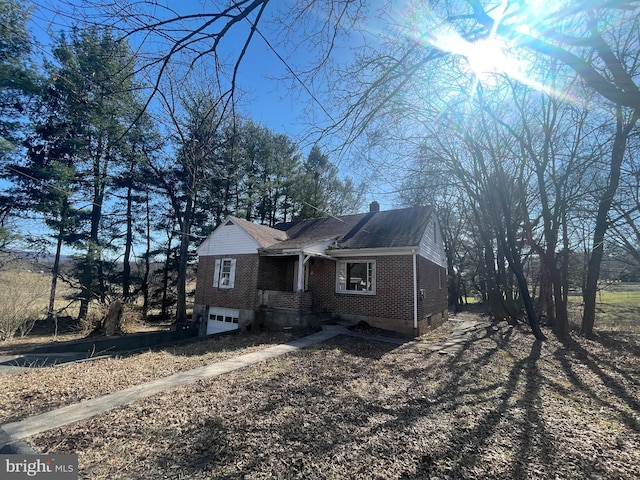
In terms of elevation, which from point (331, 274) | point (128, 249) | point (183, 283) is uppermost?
point (128, 249)

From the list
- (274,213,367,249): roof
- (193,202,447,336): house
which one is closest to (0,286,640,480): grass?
(193,202,447,336): house

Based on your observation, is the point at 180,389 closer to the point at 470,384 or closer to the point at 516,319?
the point at 470,384

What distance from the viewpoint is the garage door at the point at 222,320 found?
45.4 ft

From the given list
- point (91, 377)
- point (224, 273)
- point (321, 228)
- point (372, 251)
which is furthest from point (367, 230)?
point (91, 377)

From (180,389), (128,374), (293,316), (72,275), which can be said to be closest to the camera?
(180,389)

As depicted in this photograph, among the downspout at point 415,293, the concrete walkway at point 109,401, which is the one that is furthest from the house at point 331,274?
the concrete walkway at point 109,401

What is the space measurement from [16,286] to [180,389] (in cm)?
1260

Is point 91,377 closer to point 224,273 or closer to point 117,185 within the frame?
point 224,273

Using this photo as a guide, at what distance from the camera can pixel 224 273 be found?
14.7 m

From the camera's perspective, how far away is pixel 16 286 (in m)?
12.1

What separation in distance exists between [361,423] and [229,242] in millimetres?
12247

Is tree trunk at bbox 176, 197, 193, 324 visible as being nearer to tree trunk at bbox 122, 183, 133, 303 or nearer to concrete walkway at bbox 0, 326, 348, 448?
tree trunk at bbox 122, 183, 133, 303

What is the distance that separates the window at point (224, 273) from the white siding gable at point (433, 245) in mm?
8828

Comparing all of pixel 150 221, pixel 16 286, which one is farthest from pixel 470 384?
pixel 150 221
